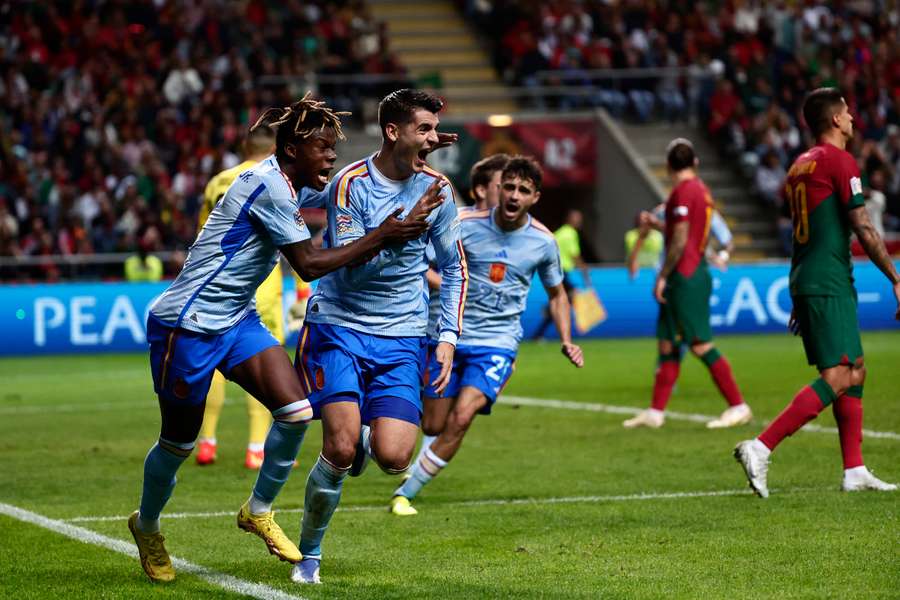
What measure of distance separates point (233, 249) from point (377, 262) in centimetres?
69

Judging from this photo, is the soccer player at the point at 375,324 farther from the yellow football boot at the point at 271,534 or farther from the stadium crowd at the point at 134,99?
the stadium crowd at the point at 134,99

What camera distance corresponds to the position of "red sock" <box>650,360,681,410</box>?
43.7 feet

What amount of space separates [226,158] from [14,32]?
4.93 metres

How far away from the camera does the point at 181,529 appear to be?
8.38 m

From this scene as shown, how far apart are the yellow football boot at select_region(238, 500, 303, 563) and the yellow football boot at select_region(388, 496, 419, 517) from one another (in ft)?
6.04

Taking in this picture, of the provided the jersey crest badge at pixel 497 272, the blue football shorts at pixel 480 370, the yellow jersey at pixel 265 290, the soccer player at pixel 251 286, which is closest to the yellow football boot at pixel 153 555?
the soccer player at pixel 251 286

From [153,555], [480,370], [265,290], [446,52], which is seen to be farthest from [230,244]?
[446,52]

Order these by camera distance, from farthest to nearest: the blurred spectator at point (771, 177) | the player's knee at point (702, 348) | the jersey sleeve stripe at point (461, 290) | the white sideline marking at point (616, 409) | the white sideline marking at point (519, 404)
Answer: the blurred spectator at point (771, 177) < the white sideline marking at point (519, 404) < the player's knee at point (702, 348) < the white sideline marking at point (616, 409) < the jersey sleeve stripe at point (461, 290)

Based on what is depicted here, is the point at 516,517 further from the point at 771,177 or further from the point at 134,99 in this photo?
the point at 771,177

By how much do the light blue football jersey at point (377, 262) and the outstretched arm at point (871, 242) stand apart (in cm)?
274

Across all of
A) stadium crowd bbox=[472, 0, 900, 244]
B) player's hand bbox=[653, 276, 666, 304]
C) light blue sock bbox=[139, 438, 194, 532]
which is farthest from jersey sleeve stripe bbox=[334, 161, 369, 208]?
stadium crowd bbox=[472, 0, 900, 244]

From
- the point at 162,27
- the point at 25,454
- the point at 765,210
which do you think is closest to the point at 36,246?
the point at 162,27

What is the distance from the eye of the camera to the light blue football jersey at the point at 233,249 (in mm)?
6590

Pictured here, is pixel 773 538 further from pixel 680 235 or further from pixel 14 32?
pixel 14 32
